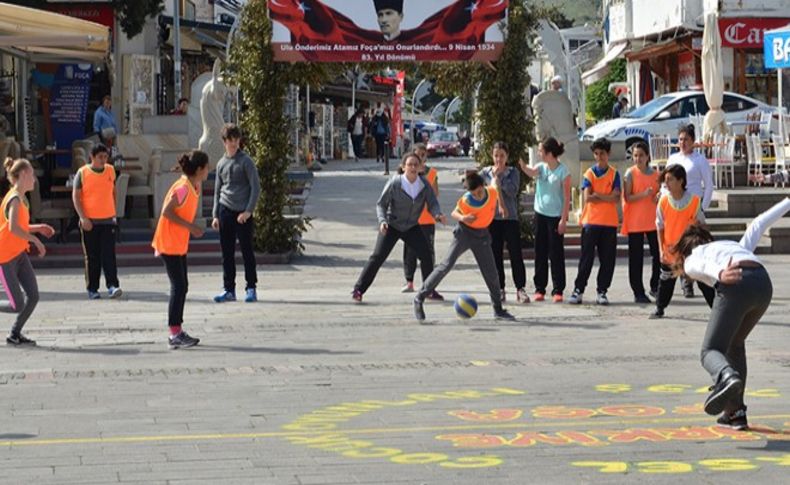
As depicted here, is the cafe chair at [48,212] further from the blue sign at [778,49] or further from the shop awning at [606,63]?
the shop awning at [606,63]

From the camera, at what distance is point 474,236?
14094mm

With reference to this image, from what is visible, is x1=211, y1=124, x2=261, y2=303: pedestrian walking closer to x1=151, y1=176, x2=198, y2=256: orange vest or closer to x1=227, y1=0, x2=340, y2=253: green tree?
x1=151, y1=176, x2=198, y2=256: orange vest

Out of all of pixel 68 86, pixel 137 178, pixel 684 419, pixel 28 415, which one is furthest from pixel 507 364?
pixel 68 86

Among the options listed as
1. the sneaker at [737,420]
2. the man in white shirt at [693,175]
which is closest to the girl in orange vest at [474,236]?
the man in white shirt at [693,175]

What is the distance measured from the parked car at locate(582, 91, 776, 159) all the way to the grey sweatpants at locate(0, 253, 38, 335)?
19.8 metres

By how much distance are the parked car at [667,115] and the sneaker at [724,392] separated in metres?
23.0

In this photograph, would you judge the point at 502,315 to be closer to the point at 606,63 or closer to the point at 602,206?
the point at 602,206

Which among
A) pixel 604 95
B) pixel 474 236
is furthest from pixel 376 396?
pixel 604 95

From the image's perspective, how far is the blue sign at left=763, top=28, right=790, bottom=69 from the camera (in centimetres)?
2528

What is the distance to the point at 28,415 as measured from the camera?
9.48 meters

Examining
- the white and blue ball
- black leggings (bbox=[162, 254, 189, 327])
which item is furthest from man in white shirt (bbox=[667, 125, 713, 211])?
black leggings (bbox=[162, 254, 189, 327])

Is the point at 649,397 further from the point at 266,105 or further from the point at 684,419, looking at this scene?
the point at 266,105

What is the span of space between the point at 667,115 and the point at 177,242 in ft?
69.0

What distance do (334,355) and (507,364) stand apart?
1444mm
